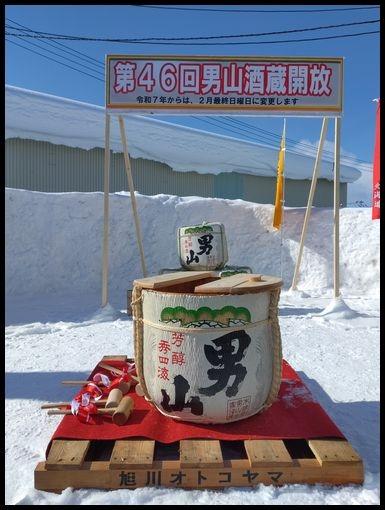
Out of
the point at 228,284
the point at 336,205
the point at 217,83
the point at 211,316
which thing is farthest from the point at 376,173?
the point at 211,316

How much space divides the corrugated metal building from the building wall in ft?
0.09

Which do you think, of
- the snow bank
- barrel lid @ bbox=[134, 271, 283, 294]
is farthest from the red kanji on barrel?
barrel lid @ bbox=[134, 271, 283, 294]

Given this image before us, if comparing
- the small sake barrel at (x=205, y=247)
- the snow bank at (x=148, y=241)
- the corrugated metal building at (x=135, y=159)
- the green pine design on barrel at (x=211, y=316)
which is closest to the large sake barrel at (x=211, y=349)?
the green pine design on barrel at (x=211, y=316)

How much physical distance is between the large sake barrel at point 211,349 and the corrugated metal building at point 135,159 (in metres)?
11.1

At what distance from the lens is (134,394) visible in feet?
8.64

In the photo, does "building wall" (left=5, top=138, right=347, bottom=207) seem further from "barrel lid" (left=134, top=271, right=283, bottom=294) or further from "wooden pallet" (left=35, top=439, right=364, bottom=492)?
"wooden pallet" (left=35, top=439, right=364, bottom=492)

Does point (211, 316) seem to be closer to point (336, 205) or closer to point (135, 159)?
point (336, 205)

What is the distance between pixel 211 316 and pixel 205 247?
3.42 m

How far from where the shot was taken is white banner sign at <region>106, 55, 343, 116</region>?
18.8 ft

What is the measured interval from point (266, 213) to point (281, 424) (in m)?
6.86

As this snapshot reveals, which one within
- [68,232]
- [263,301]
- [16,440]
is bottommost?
[16,440]

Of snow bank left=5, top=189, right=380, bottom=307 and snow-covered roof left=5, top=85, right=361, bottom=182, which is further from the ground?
snow-covered roof left=5, top=85, right=361, bottom=182

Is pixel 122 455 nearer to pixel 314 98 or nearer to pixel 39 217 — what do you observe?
pixel 314 98

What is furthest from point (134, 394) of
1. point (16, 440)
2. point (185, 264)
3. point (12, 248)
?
point (12, 248)
